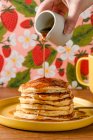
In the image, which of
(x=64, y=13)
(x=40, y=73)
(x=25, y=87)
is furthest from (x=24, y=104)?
(x=40, y=73)

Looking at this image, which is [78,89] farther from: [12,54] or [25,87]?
[25,87]

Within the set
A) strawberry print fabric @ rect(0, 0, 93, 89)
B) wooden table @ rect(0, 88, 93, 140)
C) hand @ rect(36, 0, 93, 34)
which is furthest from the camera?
strawberry print fabric @ rect(0, 0, 93, 89)

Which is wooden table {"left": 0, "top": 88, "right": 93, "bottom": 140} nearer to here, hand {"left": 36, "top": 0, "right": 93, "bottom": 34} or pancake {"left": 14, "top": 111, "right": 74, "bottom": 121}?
pancake {"left": 14, "top": 111, "right": 74, "bottom": 121}

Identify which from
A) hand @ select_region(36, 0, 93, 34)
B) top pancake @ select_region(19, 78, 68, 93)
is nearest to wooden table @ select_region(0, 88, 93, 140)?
top pancake @ select_region(19, 78, 68, 93)

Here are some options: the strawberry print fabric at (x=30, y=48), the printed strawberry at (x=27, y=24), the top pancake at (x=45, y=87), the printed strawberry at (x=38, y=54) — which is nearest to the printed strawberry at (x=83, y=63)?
the strawberry print fabric at (x=30, y=48)

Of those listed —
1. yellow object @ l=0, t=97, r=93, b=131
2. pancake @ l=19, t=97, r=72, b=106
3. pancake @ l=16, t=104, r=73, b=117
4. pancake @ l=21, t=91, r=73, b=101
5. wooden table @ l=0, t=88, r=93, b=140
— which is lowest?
wooden table @ l=0, t=88, r=93, b=140

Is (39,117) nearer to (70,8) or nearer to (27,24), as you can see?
(70,8)

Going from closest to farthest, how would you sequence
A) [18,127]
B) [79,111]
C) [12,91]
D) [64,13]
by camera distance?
[18,127] < [79,111] < [64,13] < [12,91]

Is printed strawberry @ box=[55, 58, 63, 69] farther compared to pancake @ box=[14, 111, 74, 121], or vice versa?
printed strawberry @ box=[55, 58, 63, 69]
